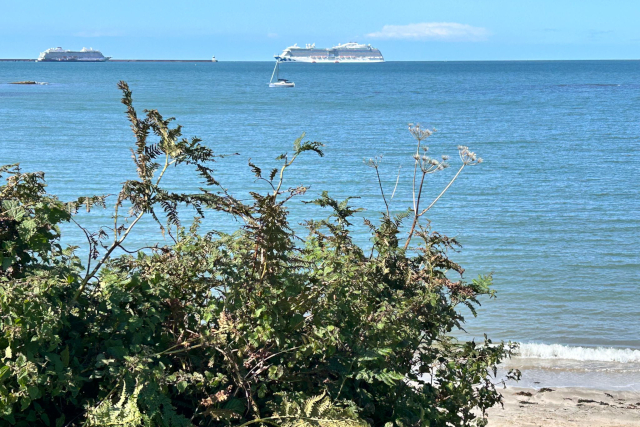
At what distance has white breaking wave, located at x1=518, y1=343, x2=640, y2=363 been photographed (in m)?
9.05

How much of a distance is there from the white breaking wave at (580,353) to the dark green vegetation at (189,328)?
22.0ft

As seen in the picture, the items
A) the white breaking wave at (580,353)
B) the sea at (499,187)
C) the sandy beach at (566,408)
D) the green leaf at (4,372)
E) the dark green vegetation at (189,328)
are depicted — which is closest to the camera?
the green leaf at (4,372)

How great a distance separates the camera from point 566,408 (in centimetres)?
750

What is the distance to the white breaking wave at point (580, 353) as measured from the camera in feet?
29.7

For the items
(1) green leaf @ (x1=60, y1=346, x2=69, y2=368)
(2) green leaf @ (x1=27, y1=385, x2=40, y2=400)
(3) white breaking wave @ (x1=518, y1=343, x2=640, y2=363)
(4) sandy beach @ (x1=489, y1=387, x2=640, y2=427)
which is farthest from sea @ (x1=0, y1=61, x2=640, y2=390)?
(2) green leaf @ (x1=27, y1=385, x2=40, y2=400)

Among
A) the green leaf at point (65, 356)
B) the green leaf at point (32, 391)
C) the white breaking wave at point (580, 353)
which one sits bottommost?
the white breaking wave at point (580, 353)

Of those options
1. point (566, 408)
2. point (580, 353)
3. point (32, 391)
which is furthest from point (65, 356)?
point (580, 353)

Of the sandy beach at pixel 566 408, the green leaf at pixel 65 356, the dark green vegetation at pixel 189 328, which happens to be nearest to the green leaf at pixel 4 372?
the dark green vegetation at pixel 189 328

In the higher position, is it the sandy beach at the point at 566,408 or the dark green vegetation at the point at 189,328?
the dark green vegetation at the point at 189,328

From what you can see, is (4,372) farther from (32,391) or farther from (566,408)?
(566,408)

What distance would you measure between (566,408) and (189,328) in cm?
594

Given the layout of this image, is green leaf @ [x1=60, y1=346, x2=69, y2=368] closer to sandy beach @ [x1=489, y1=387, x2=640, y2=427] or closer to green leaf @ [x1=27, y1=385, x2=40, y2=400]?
green leaf @ [x1=27, y1=385, x2=40, y2=400]

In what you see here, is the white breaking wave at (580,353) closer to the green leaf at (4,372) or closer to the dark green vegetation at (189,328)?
the dark green vegetation at (189,328)

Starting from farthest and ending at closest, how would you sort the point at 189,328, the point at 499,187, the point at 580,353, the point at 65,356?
the point at 499,187 → the point at 580,353 → the point at 189,328 → the point at 65,356
